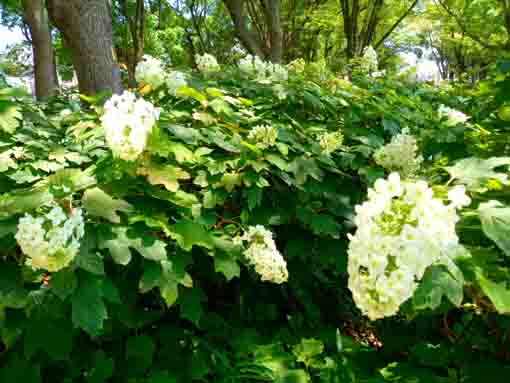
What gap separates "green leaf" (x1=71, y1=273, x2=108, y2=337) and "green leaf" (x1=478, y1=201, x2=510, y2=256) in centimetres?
150

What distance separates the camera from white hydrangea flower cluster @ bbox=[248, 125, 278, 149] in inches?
99.1

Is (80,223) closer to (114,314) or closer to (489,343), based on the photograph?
(114,314)

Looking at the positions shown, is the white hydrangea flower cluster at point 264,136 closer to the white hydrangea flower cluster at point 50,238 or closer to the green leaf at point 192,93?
the green leaf at point 192,93

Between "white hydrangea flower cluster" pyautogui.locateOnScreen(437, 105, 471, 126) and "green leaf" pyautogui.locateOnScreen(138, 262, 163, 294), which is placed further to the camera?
"white hydrangea flower cluster" pyautogui.locateOnScreen(437, 105, 471, 126)

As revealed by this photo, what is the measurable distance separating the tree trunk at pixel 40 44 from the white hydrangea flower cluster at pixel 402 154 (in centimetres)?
836

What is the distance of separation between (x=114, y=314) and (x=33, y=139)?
1.16 metres

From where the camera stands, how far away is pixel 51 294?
6.39ft

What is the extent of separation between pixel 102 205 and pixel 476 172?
5.10ft

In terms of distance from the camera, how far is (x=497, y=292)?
1498mm

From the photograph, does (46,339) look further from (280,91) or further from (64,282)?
(280,91)

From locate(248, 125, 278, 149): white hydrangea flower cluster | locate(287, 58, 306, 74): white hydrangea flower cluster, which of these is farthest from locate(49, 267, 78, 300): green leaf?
locate(287, 58, 306, 74): white hydrangea flower cluster

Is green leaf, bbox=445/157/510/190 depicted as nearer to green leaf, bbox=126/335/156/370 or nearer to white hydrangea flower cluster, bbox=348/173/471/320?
white hydrangea flower cluster, bbox=348/173/471/320

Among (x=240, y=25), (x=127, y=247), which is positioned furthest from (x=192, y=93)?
(x=240, y=25)

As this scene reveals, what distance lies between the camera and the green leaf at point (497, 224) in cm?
144
